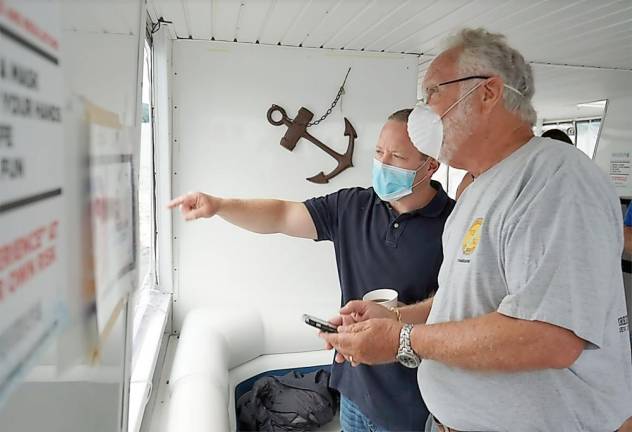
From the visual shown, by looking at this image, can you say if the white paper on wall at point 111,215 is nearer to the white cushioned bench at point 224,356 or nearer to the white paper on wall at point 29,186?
the white paper on wall at point 29,186

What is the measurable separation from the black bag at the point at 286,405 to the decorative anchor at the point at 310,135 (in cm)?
113

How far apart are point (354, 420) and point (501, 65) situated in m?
1.18

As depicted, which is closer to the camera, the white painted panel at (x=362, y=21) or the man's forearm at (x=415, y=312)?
the man's forearm at (x=415, y=312)

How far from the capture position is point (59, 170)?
353mm

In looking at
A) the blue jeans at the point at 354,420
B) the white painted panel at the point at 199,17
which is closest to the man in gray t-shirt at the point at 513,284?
the blue jeans at the point at 354,420

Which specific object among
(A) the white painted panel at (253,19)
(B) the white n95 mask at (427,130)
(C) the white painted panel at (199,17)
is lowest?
(B) the white n95 mask at (427,130)

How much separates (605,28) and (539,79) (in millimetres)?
1312

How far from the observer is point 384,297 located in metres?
1.37

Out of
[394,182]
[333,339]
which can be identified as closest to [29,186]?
[333,339]

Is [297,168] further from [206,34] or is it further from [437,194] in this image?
[437,194]

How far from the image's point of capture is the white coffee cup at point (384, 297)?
1313mm

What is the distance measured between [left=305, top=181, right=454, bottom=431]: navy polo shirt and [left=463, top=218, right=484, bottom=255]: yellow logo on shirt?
42 centimetres

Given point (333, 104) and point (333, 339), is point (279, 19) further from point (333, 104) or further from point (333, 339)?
point (333, 339)

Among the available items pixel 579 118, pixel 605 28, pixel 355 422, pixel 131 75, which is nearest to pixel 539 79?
pixel 605 28
